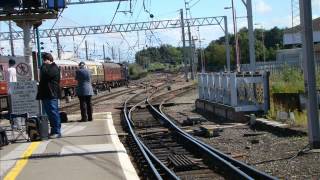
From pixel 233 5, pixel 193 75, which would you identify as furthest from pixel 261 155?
pixel 193 75

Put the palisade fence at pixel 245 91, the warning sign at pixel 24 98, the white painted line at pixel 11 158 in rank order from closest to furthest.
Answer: the white painted line at pixel 11 158
the warning sign at pixel 24 98
the palisade fence at pixel 245 91

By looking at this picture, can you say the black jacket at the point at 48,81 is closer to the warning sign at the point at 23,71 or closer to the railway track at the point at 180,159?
the railway track at the point at 180,159

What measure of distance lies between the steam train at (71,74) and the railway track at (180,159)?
10.9 ft

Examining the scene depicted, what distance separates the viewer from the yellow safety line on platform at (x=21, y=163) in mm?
9440

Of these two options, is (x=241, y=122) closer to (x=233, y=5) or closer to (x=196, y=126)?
(x=196, y=126)

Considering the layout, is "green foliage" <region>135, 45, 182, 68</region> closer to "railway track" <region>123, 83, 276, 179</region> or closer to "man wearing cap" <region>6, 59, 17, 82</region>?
"railway track" <region>123, 83, 276, 179</region>

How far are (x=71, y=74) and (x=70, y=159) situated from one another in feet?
121

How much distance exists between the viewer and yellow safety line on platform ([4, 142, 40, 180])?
9440 millimetres

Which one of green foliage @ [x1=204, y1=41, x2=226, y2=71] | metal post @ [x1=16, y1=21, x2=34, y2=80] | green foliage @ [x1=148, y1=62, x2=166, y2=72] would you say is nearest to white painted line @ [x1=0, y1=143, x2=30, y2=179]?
metal post @ [x1=16, y1=21, x2=34, y2=80]

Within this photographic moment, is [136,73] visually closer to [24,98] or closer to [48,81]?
[24,98]

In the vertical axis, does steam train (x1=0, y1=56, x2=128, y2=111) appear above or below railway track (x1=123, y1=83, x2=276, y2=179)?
above

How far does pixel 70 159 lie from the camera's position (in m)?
10.9

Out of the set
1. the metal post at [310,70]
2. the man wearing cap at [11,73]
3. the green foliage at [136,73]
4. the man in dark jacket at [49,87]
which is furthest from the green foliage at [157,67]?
the metal post at [310,70]

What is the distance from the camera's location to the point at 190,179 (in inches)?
402
